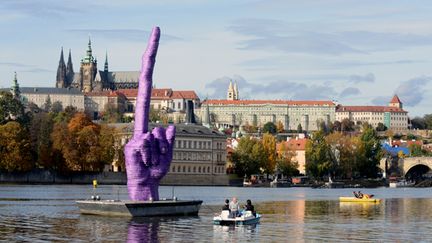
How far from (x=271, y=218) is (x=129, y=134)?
300 ft

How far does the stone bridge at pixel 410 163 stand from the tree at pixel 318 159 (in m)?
29.9

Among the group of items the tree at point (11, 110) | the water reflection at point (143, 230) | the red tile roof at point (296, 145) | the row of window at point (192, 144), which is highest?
the tree at point (11, 110)

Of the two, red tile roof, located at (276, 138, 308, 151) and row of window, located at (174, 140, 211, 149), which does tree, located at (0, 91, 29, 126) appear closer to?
row of window, located at (174, 140, 211, 149)

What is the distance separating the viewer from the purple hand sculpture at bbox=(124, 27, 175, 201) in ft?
184

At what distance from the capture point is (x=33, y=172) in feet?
406

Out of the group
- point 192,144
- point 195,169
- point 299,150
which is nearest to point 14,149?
point 192,144

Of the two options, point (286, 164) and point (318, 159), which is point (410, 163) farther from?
point (318, 159)

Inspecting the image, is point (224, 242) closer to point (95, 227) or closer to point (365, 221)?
point (95, 227)

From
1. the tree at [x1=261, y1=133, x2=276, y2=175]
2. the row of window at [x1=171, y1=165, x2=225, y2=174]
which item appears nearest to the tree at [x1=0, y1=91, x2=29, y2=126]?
the row of window at [x1=171, y1=165, x2=225, y2=174]

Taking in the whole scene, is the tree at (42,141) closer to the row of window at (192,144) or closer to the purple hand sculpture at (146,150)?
the row of window at (192,144)

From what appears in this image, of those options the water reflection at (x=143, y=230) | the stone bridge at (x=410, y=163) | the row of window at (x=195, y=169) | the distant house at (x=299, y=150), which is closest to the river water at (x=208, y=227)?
the water reflection at (x=143, y=230)

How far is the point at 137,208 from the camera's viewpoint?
54.2 meters

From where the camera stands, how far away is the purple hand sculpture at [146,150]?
55.9m

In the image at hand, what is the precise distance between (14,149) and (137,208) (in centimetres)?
6737
